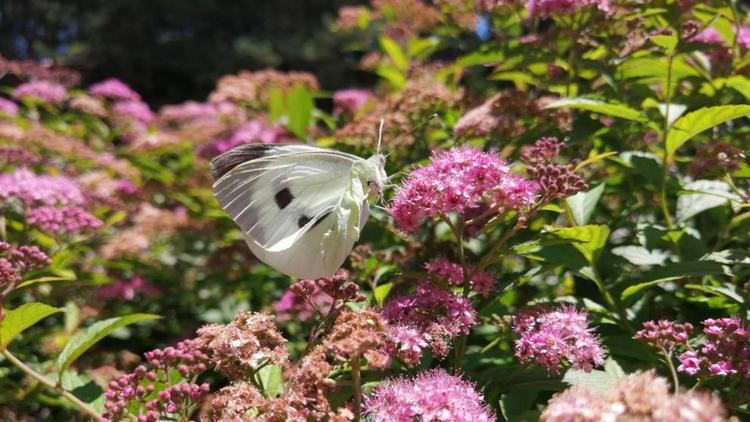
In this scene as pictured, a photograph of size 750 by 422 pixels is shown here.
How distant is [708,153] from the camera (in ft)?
6.30

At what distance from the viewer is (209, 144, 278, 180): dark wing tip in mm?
1896

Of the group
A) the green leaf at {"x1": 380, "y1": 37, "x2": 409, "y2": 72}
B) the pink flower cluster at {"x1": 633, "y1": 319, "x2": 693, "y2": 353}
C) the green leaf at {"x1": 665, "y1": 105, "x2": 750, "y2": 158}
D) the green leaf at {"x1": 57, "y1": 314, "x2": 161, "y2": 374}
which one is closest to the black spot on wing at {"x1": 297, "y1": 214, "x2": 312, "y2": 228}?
the green leaf at {"x1": 57, "y1": 314, "x2": 161, "y2": 374}

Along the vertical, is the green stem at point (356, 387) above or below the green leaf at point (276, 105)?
above

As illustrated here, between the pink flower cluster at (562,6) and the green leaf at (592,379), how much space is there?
119cm

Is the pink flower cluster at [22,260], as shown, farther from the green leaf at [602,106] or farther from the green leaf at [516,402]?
the green leaf at [602,106]

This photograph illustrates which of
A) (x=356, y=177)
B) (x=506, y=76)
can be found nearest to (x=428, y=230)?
(x=356, y=177)

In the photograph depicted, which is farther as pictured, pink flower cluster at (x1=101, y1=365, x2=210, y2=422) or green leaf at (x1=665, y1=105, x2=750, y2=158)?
green leaf at (x1=665, y1=105, x2=750, y2=158)

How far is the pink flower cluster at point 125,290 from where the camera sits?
3.50m

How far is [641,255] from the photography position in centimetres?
182

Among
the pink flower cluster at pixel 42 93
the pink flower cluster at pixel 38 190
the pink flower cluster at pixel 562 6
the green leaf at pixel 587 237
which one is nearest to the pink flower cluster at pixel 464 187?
the green leaf at pixel 587 237

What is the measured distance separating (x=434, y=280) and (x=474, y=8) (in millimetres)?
1835

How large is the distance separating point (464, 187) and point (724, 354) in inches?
26.1

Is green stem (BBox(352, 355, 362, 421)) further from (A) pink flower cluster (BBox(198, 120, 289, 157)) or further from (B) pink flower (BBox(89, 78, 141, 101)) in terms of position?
(B) pink flower (BBox(89, 78, 141, 101))

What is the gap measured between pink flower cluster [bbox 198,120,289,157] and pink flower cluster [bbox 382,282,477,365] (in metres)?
2.10
